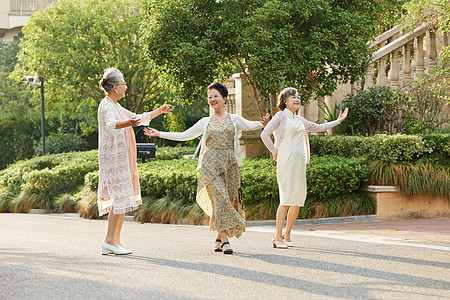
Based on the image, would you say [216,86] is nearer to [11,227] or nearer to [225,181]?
[225,181]

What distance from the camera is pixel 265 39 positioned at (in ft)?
44.2

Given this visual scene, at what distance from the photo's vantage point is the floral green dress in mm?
8078

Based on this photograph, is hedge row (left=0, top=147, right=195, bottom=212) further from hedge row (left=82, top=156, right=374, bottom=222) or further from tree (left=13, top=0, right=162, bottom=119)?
A: tree (left=13, top=0, right=162, bottom=119)

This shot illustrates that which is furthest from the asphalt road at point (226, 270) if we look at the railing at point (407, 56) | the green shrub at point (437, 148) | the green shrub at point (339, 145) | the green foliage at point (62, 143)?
A: the green foliage at point (62, 143)

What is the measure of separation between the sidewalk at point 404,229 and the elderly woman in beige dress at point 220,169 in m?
2.73

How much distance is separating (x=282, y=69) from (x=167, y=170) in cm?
349

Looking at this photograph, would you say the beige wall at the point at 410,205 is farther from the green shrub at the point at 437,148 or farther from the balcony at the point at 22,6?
the balcony at the point at 22,6

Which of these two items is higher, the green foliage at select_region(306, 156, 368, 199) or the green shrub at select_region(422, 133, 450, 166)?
the green shrub at select_region(422, 133, 450, 166)

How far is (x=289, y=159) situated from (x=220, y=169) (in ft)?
3.13

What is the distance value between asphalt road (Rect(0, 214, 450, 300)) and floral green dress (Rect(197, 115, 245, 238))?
0.39 metres

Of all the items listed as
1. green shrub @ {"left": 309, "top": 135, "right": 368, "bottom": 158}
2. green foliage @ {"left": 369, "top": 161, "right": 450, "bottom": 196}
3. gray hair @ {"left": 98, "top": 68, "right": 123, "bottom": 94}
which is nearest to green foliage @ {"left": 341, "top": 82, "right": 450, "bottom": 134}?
green shrub @ {"left": 309, "top": 135, "right": 368, "bottom": 158}

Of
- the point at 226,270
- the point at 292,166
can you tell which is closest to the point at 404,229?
the point at 292,166

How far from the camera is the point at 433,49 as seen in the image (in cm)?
1622

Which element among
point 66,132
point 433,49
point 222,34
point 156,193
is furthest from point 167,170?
point 66,132
